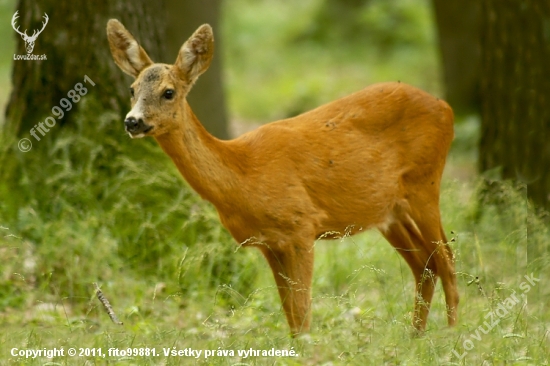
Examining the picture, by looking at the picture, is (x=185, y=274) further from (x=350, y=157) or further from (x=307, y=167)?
(x=350, y=157)

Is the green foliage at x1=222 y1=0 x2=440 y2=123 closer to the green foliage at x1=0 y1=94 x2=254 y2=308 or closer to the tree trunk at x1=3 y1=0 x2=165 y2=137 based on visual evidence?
the tree trunk at x1=3 y1=0 x2=165 y2=137

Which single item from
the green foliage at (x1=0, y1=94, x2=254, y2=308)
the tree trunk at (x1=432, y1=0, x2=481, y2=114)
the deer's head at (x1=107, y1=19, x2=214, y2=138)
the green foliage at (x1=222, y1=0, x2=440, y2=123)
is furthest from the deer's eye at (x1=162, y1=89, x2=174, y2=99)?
the green foliage at (x1=222, y1=0, x2=440, y2=123)

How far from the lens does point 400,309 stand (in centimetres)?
544

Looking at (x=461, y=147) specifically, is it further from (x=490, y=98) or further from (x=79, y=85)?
(x=79, y=85)

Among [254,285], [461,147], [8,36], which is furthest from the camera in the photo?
[8,36]

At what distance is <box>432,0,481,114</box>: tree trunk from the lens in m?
11.9

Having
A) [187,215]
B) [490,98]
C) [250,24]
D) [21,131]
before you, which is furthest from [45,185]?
[250,24]

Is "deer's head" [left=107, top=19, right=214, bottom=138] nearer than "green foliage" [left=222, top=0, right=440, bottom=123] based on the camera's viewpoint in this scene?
Yes

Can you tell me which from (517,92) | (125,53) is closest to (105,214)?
(125,53)

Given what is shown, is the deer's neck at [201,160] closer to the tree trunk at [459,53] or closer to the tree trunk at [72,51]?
the tree trunk at [72,51]

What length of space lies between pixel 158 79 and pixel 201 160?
1.71 feet

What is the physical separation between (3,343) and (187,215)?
199 cm

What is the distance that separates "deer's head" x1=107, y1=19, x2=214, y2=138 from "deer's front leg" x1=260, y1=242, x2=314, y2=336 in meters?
0.99

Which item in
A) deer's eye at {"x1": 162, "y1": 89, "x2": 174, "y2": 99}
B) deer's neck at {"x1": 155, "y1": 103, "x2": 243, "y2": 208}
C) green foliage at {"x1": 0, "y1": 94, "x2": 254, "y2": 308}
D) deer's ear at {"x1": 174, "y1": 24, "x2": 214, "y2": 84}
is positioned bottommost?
green foliage at {"x1": 0, "y1": 94, "x2": 254, "y2": 308}
